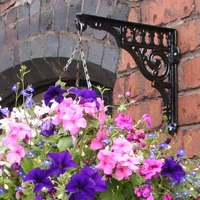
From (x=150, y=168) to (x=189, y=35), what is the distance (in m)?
0.78

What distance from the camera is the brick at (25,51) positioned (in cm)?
285

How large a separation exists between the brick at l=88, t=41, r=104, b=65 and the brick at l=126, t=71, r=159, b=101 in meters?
0.19

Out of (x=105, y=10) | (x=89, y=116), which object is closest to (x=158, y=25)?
(x=105, y=10)

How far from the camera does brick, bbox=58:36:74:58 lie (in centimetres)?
263

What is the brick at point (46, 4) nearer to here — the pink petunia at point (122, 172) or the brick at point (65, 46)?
the brick at point (65, 46)

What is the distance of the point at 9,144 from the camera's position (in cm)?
138

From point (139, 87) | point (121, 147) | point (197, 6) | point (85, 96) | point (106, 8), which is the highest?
point (106, 8)

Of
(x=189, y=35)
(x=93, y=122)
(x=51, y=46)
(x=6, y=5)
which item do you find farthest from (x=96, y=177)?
(x=6, y=5)

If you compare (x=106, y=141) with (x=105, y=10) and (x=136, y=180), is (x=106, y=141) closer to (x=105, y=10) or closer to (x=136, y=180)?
(x=136, y=180)

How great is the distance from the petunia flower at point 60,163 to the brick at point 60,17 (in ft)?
4.76

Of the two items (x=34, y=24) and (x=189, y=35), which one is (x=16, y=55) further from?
(x=189, y=35)

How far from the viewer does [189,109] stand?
6.63 ft

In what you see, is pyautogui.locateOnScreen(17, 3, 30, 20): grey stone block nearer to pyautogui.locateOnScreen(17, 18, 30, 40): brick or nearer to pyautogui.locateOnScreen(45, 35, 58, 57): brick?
pyautogui.locateOnScreen(17, 18, 30, 40): brick

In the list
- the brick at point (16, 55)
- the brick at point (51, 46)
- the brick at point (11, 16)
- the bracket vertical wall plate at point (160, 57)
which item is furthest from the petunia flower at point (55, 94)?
the brick at point (11, 16)
